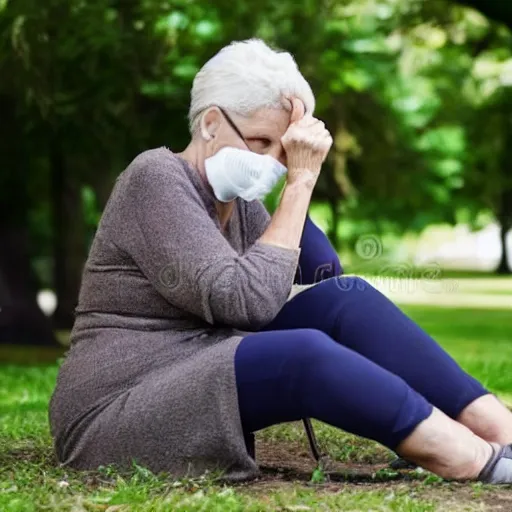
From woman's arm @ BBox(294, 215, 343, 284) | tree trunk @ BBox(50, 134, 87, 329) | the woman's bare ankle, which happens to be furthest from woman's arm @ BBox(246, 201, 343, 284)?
tree trunk @ BBox(50, 134, 87, 329)

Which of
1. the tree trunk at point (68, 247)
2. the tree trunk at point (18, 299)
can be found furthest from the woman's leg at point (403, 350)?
the tree trunk at point (68, 247)

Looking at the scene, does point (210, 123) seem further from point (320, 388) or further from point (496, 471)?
point (496, 471)

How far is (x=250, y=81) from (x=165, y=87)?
7768 mm

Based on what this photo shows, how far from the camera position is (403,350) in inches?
152

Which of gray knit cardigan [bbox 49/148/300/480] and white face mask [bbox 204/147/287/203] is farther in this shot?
white face mask [bbox 204/147/287/203]

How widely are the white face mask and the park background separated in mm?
860

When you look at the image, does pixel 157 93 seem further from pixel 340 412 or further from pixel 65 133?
pixel 340 412

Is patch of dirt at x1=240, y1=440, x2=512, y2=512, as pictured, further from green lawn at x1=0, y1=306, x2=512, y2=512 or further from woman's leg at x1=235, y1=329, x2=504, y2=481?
woman's leg at x1=235, y1=329, x2=504, y2=481

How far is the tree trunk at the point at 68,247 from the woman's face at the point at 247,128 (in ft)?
45.8

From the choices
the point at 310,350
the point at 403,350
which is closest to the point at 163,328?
the point at 310,350

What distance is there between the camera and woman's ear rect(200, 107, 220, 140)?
373cm

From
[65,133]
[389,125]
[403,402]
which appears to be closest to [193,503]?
[403,402]

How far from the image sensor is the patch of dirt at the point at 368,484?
334 centimetres

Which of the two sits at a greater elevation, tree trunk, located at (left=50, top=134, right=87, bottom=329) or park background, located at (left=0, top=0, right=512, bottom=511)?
park background, located at (left=0, top=0, right=512, bottom=511)
